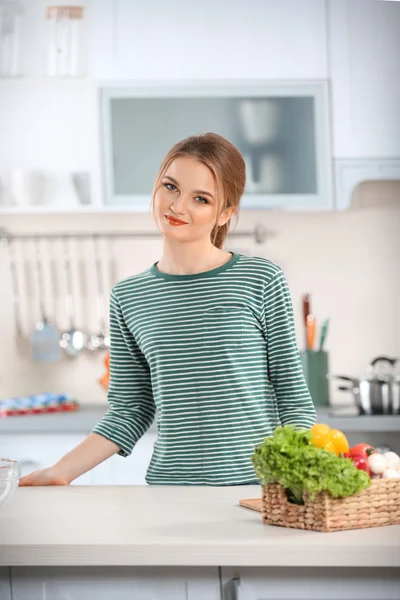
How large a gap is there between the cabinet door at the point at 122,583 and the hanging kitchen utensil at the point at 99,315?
2207 millimetres

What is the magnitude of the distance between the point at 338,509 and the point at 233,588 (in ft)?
0.51

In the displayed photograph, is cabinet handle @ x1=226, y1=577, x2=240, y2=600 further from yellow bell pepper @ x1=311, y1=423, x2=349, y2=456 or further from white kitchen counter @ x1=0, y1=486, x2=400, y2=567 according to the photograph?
yellow bell pepper @ x1=311, y1=423, x2=349, y2=456

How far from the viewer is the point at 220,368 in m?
1.43

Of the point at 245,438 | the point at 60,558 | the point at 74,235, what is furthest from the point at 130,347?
the point at 74,235

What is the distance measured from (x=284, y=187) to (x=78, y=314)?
903 mm

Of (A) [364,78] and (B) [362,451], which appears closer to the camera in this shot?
(B) [362,451]

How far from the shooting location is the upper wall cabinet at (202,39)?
3.00 m

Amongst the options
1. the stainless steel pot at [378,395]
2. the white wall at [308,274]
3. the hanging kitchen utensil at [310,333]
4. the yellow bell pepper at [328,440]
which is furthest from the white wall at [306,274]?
the yellow bell pepper at [328,440]

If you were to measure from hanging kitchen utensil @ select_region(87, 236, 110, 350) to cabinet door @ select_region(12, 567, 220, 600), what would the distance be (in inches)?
86.9

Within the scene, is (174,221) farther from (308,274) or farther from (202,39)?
(308,274)

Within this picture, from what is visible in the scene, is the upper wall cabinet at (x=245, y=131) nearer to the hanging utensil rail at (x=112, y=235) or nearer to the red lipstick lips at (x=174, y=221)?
the hanging utensil rail at (x=112, y=235)

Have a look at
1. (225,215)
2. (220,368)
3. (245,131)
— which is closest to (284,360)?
(220,368)

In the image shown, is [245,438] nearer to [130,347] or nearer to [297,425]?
[297,425]

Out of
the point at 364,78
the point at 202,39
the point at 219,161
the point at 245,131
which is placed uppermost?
the point at 202,39
